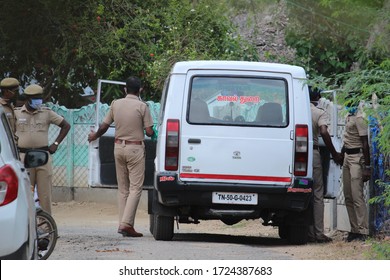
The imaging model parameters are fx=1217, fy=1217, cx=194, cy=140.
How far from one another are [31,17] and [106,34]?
5.02ft

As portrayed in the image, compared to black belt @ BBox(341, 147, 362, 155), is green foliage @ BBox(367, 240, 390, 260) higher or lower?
lower

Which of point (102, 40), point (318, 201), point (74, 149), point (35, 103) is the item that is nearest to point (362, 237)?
point (318, 201)

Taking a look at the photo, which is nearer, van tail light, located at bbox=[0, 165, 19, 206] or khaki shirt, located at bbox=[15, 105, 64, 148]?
van tail light, located at bbox=[0, 165, 19, 206]

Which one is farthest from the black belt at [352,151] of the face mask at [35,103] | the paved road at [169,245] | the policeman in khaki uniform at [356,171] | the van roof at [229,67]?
the face mask at [35,103]

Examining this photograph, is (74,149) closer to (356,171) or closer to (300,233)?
(356,171)

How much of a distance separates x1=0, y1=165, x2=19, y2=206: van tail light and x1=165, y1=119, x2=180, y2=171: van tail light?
5320mm

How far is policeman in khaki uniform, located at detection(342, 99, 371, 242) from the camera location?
14875 mm

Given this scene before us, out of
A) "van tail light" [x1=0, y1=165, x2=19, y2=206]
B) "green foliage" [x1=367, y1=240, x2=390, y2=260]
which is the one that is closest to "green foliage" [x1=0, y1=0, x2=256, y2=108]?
"green foliage" [x1=367, y1=240, x2=390, y2=260]

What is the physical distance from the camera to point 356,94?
448 inches

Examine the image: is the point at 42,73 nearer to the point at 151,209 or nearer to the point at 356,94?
the point at 151,209

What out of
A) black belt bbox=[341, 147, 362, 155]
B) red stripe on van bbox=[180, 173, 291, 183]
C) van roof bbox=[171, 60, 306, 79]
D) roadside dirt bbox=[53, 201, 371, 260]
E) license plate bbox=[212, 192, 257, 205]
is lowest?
roadside dirt bbox=[53, 201, 371, 260]

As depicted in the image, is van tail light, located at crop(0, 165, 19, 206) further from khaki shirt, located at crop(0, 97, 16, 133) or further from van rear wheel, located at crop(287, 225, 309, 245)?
van rear wheel, located at crop(287, 225, 309, 245)

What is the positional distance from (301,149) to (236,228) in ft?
16.8

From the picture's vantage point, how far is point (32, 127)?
14.0 meters
